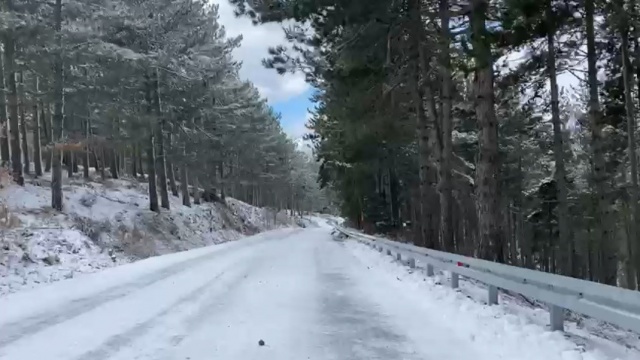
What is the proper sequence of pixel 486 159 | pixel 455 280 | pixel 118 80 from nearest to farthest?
pixel 455 280 → pixel 486 159 → pixel 118 80

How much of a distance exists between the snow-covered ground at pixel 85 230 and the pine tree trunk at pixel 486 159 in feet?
30.2

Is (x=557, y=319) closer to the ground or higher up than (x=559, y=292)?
closer to the ground

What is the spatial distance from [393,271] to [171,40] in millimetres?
16663

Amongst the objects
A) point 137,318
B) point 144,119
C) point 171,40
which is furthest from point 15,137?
point 137,318

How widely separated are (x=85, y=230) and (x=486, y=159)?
44.8 ft

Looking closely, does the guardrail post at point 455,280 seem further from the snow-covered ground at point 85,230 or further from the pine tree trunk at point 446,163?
the snow-covered ground at point 85,230

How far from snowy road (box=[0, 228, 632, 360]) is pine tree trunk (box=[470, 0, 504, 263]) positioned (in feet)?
7.33

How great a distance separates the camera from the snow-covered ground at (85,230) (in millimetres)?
13898

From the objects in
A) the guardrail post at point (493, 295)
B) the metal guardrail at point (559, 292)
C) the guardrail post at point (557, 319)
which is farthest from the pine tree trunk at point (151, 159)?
the guardrail post at point (557, 319)

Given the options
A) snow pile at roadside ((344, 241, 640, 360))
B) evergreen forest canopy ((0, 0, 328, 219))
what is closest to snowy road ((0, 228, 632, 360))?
snow pile at roadside ((344, 241, 640, 360))

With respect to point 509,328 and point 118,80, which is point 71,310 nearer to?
point 509,328

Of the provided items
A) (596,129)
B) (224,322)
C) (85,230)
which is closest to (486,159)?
(596,129)

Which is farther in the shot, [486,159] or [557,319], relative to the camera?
[486,159]

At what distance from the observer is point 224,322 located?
770 cm
